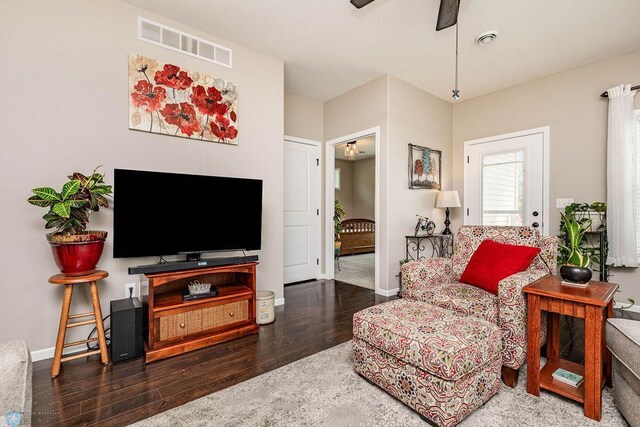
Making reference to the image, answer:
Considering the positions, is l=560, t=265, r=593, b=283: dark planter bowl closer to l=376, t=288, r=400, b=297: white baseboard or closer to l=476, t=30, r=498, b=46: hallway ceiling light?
l=376, t=288, r=400, b=297: white baseboard

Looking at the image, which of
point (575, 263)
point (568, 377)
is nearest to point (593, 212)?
point (575, 263)

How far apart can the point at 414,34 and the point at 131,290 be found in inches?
136

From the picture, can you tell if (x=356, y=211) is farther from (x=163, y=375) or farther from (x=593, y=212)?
(x=163, y=375)

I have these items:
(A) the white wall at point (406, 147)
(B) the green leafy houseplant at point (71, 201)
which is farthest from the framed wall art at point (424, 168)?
(B) the green leafy houseplant at point (71, 201)

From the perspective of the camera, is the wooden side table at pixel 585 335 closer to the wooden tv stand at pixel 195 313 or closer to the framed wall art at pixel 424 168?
the wooden tv stand at pixel 195 313

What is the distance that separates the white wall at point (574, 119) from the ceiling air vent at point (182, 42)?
3.73 meters

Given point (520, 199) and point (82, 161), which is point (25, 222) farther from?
point (520, 199)

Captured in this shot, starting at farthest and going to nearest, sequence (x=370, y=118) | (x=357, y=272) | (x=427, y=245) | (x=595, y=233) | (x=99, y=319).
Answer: (x=357, y=272), (x=427, y=245), (x=370, y=118), (x=595, y=233), (x=99, y=319)

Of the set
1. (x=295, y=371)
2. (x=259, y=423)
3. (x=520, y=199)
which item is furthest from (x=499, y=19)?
(x=259, y=423)

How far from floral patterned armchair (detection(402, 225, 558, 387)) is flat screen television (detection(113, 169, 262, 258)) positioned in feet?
4.83

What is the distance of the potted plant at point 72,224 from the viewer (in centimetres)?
184

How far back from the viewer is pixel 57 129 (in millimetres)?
2164

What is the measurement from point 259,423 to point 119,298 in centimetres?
164

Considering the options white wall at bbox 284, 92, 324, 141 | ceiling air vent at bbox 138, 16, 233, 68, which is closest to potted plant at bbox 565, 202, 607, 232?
white wall at bbox 284, 92, 324, 141
